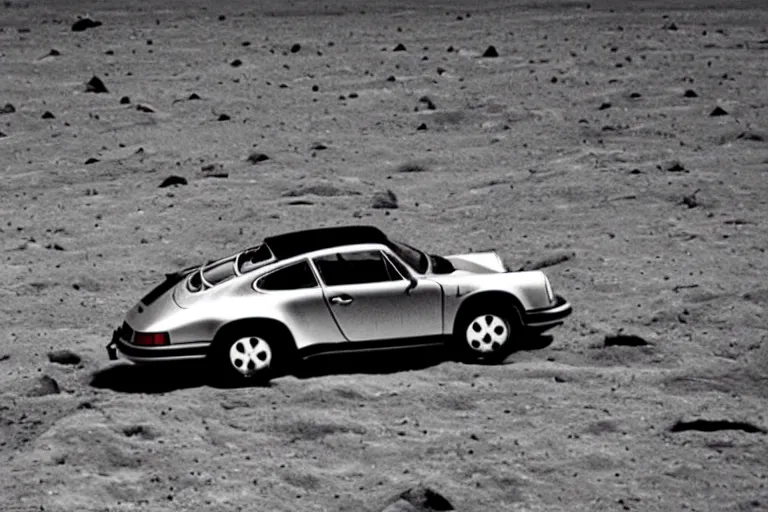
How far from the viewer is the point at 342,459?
9.57m

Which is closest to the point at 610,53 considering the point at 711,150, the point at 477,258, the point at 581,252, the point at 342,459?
the point at 711,150

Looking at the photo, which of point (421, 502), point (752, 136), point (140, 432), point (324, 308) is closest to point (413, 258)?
point (324, 308)

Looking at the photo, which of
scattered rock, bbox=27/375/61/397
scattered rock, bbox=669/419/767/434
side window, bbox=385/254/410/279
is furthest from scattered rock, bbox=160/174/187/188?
scattered rock, bbox=669/419/767/434

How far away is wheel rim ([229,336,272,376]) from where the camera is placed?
1045cm

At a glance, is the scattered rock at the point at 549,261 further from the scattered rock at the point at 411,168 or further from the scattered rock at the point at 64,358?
the scattered rock at the point at 64,358

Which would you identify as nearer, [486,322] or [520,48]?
[486,322]

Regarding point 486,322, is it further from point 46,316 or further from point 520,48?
point 520,48

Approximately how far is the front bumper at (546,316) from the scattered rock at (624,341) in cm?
55

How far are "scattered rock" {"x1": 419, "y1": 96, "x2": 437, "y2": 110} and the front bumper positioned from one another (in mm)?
8446

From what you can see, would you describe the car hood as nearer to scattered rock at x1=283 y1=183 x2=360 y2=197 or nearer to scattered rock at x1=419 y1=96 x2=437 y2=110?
scattered rock at x1=283 y1=183 x2=360 y2=197

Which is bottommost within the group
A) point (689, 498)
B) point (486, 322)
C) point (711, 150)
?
point (689, 498)

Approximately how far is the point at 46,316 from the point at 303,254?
280cm

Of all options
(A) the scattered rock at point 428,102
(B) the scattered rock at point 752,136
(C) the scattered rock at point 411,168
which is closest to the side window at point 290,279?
(C) the scattered rock at point 411,168

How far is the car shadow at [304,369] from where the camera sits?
1073cm
